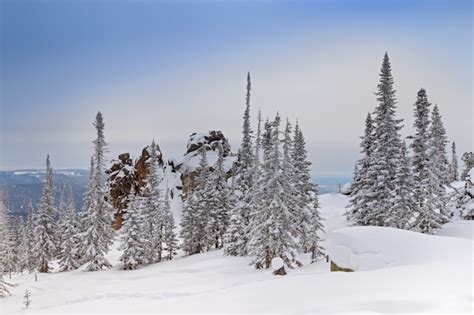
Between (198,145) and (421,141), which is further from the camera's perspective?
(198,145)

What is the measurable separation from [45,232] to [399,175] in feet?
124

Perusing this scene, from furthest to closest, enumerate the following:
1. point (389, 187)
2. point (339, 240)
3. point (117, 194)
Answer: point (117, 194) < point (389, 187) < point (339, 240)

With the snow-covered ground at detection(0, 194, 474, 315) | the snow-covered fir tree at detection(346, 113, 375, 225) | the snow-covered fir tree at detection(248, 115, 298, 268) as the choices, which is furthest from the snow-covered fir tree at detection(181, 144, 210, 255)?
the snow-covered ground at detection(0, 194, 474, 315)

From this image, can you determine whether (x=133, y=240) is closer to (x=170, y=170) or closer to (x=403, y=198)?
(x=403, y=198)

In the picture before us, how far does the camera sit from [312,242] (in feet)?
98.4

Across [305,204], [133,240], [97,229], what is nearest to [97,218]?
[97,229]

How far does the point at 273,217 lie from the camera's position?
88.1 ft

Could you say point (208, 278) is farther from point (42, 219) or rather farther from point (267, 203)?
point (42, 219)

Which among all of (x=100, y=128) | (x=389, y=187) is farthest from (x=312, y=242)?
(x=100, y=128)

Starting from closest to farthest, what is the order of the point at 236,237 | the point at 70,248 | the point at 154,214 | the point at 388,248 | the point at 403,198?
1. the point at 388,248
2. the point at 403,198
3. the point at 236,237
4. the point at 70,248
5. the point at 154,214

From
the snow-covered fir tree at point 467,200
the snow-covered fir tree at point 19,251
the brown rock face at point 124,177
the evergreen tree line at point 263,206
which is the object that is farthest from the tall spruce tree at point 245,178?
the brown rock face at point 124,177

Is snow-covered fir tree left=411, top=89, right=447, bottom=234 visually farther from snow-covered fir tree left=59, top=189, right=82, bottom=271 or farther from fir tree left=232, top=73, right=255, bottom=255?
snow-covered fir tree left=59, top=189, right=82, bottom=271

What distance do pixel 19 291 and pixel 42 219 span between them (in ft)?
54.1

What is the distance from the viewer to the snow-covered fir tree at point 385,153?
27031mm
